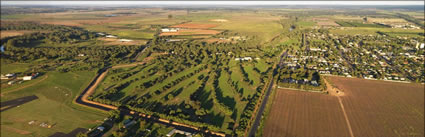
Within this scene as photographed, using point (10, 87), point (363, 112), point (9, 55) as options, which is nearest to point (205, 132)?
point (363, 112)

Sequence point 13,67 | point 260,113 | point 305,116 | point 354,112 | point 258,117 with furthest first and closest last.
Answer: point 13,67 < point 354,112 < point 260,113 < point 305,116 < point 258,117

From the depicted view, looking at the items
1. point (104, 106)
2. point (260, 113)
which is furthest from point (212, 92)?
point (104, 106)

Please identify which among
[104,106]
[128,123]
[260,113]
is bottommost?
[128,123]

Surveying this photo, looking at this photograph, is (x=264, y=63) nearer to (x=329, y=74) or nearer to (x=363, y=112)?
(x=329, y=74)

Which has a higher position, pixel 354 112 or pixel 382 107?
pixel 382 107

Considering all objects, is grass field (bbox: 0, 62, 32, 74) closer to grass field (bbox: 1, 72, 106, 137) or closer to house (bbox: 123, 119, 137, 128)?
grass field (bbox: 1, 72, 106, 137)

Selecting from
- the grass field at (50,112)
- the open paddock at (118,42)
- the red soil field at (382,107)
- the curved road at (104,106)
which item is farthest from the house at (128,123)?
the open paddock at (118,42)

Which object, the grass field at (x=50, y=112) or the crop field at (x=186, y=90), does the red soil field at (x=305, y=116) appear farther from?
the grass field at (x=50, y=112)

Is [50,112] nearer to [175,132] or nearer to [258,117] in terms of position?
[175,132]
